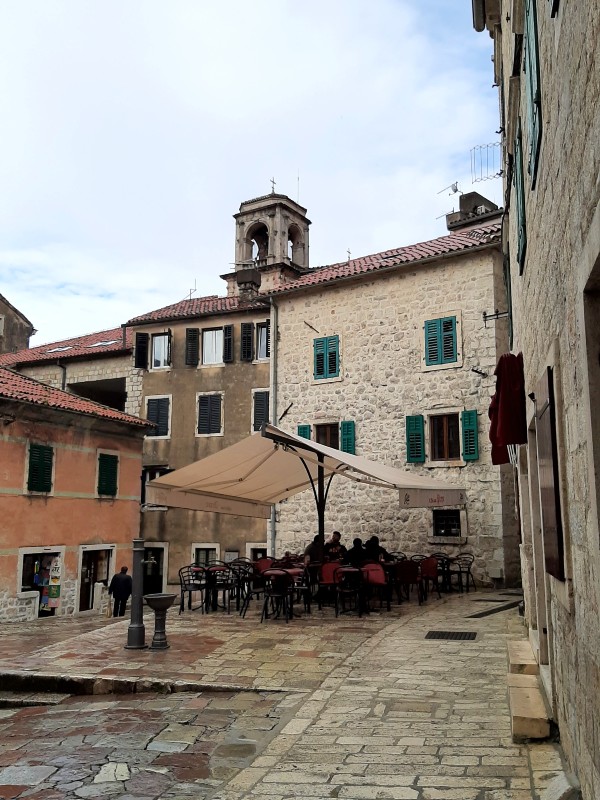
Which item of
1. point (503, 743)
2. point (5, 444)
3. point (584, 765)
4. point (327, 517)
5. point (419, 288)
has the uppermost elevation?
point (419, 288)

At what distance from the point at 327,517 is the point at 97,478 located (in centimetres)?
620

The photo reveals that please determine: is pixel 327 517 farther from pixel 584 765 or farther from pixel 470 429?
pixel 584 765

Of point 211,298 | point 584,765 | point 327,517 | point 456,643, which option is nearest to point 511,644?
point 456,643

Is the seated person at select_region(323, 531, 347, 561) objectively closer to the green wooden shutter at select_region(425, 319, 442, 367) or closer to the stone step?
the stone step

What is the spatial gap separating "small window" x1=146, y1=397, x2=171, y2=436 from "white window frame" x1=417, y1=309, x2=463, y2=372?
9554 mm

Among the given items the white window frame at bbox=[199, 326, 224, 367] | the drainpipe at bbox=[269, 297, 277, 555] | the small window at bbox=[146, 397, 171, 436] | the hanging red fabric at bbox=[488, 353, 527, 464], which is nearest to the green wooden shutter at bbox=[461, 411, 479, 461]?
the drainpipe at bbox=[269, 297, 277, 555]

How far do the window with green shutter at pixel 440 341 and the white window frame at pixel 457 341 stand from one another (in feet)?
0.23

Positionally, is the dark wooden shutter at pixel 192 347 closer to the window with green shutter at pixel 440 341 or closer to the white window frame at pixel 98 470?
the white window frame at pixel 98 470

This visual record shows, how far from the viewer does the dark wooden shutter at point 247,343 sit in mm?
22906

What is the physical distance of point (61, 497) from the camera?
18188 millimetres

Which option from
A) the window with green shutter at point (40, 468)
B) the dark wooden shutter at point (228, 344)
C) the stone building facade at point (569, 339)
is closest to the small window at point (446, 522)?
the dark wooden shutter at point (228, 344)

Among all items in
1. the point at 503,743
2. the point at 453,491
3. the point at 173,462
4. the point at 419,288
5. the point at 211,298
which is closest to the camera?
the point at 503,743

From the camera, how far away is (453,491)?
45.1ft

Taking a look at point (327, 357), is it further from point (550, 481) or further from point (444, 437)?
point (550, 481)
